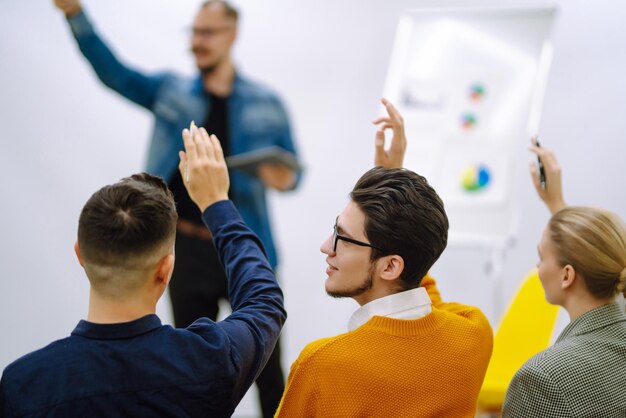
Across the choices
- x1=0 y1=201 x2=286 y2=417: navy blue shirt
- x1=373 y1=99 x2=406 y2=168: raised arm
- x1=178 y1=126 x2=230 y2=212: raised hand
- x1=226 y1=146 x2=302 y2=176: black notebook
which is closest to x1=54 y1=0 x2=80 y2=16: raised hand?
x1=226 y1=146 x2=302 y2=176: black notebook

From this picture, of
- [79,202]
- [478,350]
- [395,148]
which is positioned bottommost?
[79,202]

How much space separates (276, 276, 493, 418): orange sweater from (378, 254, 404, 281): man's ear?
103mm

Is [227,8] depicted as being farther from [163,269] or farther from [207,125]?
[163,269]

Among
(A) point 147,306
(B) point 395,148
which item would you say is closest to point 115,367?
(A) point 147,306

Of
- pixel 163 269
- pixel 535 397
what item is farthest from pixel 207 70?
pixel 535 397

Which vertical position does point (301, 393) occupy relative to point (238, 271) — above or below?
below

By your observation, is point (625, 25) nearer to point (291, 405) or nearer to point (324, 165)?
point (324, 165)

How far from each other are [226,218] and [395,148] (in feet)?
2.03

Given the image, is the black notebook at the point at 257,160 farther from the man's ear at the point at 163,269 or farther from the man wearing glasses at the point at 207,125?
the man's ear at the point at 163,269

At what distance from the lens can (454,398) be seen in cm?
143

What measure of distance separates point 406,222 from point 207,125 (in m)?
2.16

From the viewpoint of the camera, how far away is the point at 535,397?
1510 mm

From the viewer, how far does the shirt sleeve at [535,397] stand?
148 cm

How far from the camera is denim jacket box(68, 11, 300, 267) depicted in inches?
133
